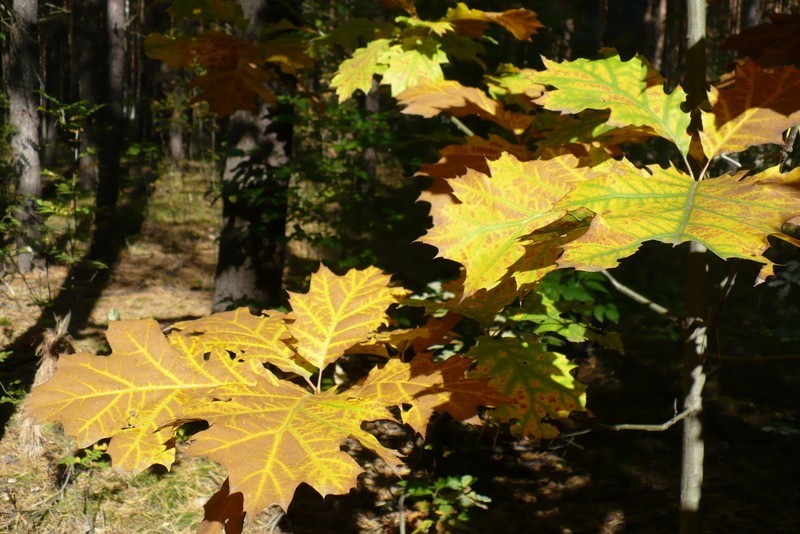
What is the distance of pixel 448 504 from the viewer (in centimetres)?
391

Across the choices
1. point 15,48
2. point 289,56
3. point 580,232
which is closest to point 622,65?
point 580,232

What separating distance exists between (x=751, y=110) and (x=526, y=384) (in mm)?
710

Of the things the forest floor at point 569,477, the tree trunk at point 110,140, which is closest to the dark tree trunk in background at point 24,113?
the tree trunk at point 110,140

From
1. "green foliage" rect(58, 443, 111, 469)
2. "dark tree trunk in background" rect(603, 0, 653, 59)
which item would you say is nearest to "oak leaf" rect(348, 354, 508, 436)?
"green foliage" rect(58, 443, 111, 469)

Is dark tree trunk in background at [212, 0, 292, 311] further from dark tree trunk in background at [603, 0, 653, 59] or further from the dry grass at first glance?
dark tree trunk in background at [603, 0, 653, 59]

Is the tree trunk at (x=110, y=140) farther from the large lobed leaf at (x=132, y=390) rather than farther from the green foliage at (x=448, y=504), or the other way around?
the large lobed leaf at (x=132, y=390)

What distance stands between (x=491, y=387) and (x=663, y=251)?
6825 millimetres

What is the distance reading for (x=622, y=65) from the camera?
134cm

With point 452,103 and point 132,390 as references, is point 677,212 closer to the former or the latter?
point 132,390

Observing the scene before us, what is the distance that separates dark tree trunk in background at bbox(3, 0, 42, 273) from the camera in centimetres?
772

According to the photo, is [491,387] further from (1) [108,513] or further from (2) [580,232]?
(1) [108,513]

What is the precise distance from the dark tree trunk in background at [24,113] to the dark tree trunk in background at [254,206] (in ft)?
12.3

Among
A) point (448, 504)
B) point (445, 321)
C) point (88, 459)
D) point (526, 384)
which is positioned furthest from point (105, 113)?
point (526, 384)

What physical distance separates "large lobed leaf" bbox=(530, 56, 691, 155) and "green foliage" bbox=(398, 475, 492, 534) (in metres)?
2.87
